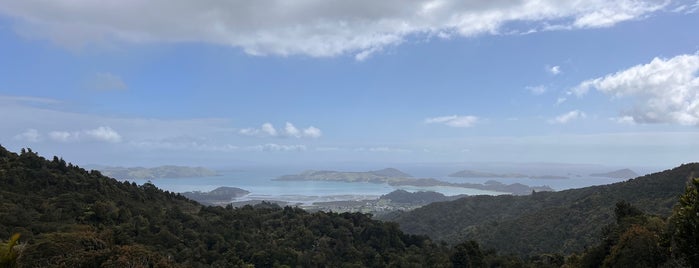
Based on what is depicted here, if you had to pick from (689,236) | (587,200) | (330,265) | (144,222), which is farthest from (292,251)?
(587,200)

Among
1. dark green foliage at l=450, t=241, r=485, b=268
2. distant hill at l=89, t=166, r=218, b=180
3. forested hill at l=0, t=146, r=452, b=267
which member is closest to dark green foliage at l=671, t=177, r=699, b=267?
forested hill at l=0, t=146, r=452, b=267

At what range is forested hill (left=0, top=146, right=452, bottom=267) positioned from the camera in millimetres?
23516

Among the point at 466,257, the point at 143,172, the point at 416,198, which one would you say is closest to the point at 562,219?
the point at 466,257

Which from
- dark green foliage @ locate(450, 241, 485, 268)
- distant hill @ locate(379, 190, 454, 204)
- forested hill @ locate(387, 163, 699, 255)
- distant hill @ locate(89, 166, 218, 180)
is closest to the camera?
dark green foliage @ locate(450, 241, 485, 268)

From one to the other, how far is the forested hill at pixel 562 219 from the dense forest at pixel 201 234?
44.1ft

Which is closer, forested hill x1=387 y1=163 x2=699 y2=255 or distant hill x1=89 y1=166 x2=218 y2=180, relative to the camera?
forested hill x1=387 y1=163 x2=699 y2=255

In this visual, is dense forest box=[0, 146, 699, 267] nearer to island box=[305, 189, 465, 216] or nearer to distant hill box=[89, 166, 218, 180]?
island box=[305, 189, 465, 216]

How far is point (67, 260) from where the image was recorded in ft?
45.2

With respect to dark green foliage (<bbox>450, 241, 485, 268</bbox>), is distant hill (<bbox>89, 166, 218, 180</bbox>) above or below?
above

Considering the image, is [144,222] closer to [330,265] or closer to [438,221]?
[330,265]

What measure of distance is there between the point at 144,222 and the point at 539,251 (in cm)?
3516

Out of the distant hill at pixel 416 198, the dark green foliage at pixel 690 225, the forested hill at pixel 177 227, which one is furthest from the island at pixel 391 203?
the dark green foliage at pixel 690 225

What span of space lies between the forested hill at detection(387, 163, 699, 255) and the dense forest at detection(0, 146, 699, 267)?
1345 centimetres

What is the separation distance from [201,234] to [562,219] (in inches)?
1490
